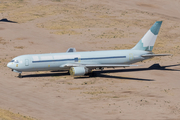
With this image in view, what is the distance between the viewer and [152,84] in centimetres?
5100

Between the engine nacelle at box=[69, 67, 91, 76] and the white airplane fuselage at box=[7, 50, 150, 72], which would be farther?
the engine nacelle at box=[69, 67, 91, 76]

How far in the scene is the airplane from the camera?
5198 centimetres

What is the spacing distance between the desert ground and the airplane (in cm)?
174

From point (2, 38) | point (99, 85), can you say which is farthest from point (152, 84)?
point (2, 38)

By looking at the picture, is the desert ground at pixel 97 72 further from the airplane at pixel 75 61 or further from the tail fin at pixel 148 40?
the tail fin at pixel 148 40

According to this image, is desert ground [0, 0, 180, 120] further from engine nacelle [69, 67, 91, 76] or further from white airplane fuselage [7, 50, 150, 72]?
white airplane fuselage [7, 50, 150, 72]

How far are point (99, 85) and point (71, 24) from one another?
4844cm

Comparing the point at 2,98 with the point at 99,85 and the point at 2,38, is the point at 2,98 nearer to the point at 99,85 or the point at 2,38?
the point at 99,85

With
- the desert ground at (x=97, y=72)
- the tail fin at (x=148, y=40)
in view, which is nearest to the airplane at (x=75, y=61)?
the tail fin at (x=148, y=40)

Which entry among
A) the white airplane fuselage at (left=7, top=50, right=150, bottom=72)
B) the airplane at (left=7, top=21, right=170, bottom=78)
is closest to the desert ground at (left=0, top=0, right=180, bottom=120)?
the airplane at (left=7, top=21, right=170, bottom=78)

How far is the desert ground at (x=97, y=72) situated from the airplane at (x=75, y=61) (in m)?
1.74

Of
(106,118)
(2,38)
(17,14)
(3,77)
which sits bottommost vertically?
(106,118)

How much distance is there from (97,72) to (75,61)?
6.38 metres

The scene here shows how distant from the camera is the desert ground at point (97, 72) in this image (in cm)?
3897
